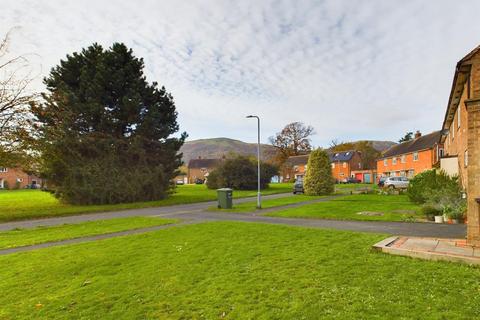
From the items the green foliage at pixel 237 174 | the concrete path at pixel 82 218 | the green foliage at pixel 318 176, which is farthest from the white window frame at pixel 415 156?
the concrete path at pixel 82 218

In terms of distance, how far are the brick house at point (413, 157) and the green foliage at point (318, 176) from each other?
16490 millimetres

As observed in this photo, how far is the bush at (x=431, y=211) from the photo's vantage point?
12812 millimetres

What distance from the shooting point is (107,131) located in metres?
25.7

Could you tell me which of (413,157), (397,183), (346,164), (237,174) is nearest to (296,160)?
(346,164)

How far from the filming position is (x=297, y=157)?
78062 mm

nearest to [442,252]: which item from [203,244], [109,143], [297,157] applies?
[203,244]

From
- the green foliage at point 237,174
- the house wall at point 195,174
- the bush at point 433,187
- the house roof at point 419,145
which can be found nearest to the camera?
the bush at point 433,187

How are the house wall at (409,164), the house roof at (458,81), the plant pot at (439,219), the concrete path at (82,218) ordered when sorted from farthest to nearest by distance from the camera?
1. the house wall at (409,164)
2. the concrete path at (82,218)
3. the plant pot at (439,219)
4. the house roof at (458,81)

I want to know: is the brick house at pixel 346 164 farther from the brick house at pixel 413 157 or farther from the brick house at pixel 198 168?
the brick house at pixel 198 168

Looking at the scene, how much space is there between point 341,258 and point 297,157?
72.6 m

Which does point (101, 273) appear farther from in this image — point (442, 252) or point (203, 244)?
point (442, 252)

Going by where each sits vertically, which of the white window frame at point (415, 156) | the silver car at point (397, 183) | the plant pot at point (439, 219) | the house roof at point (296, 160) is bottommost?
the plant pot at point (439, 219)

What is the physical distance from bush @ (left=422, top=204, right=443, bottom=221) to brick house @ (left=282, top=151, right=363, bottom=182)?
54.7 metres

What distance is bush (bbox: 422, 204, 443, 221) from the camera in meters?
12.8
